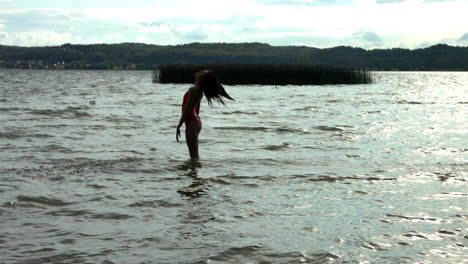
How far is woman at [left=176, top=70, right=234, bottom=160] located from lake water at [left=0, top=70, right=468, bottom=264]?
2.39 ft

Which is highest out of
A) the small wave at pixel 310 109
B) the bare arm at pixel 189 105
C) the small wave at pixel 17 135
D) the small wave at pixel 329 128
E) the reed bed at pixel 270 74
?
→ the reed bed at pixel 270 74

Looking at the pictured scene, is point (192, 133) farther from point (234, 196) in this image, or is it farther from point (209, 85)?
point (234, 196)

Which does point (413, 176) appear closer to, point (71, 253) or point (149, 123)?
point (71, 253)

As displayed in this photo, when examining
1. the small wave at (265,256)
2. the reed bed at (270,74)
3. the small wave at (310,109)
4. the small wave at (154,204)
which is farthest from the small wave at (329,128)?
the reed bed at (270,74)

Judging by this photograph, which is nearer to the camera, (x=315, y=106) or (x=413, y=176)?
(x=413, y=176)

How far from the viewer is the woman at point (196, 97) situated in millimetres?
10633

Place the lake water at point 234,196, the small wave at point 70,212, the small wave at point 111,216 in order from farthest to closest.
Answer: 1. the small wave at point 70,212
2. the small wave at point 111,216
3. the lake water at point 234,196

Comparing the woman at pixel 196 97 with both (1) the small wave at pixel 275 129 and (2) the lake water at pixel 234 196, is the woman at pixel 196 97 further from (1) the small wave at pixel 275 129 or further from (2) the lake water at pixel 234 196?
(1) the small wave at pixel 275 129

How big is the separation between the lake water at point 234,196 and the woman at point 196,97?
728 millimetres

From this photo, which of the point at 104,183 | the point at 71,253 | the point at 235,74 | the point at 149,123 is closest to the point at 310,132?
the point at 149,123

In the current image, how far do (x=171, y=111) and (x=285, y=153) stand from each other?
1293cm

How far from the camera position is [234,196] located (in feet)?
28.3

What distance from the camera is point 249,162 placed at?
11.9 metres

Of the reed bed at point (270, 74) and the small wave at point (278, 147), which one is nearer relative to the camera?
the small wave at point (278, 147)
